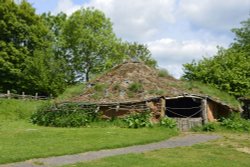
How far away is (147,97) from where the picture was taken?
1010 inches

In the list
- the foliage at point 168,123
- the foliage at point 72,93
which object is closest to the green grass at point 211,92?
the foliage at point 168,123

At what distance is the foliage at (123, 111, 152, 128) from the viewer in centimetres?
2417

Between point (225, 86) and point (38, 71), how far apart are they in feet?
68.9

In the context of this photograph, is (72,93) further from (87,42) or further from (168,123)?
(87,42)

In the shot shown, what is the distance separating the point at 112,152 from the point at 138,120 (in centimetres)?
839

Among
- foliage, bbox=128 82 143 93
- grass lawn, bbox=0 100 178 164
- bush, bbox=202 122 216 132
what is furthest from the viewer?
foliage, bbox=128 82 143 93

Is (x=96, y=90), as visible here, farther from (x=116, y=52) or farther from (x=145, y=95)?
(x=116, y=52)

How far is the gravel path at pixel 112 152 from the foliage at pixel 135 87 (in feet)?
17.8

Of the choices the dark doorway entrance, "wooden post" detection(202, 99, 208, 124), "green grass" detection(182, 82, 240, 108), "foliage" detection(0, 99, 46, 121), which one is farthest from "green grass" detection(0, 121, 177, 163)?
"foliage" detection(0, 99, 46, 121)

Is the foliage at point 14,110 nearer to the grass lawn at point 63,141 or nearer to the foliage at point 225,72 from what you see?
the grass lawn at point 63,141

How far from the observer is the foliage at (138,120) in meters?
24.2

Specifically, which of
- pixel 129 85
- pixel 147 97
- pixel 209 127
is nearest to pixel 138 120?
pixel 147 97

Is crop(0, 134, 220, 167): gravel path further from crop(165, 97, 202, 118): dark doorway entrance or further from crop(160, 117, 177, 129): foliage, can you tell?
crop(165, 97, 202, 118): dark doorway entrance

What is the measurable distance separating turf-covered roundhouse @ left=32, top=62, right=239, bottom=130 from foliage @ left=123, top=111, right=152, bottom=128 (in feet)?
0.96
